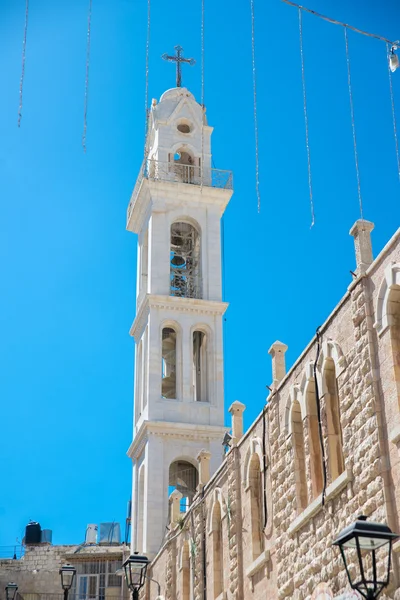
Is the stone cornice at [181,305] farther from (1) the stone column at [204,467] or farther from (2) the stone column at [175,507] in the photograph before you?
(1) the stone column at [204,467]

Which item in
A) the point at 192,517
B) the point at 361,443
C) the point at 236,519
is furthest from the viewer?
the point at 192,517

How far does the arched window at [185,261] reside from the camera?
41438 millimetres

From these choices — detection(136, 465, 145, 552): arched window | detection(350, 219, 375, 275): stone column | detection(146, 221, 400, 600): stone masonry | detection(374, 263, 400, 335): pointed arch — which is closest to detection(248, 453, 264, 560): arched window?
detection(146, 221, 400, 600): stone masonry

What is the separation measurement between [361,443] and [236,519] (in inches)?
305

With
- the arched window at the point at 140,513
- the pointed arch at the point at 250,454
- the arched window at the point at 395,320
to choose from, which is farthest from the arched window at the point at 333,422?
the arched window at the point at 140,513

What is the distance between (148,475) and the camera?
36.8 meters

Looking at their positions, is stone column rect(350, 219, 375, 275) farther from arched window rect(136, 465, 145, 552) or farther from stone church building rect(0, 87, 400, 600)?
arched window rect(136, 465, 145, 552)

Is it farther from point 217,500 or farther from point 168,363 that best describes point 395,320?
point 168,363

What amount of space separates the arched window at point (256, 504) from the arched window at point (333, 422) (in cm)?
461

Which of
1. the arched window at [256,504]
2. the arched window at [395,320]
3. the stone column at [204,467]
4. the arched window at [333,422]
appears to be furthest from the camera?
the stone column at [204,467]

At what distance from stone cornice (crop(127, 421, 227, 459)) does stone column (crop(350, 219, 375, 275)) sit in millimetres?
19857

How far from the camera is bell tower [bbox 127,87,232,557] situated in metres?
37.4

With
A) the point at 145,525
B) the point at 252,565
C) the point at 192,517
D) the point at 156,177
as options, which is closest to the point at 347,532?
the point at 252,565

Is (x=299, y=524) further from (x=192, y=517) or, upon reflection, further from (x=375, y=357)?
(x=192, y=517)
